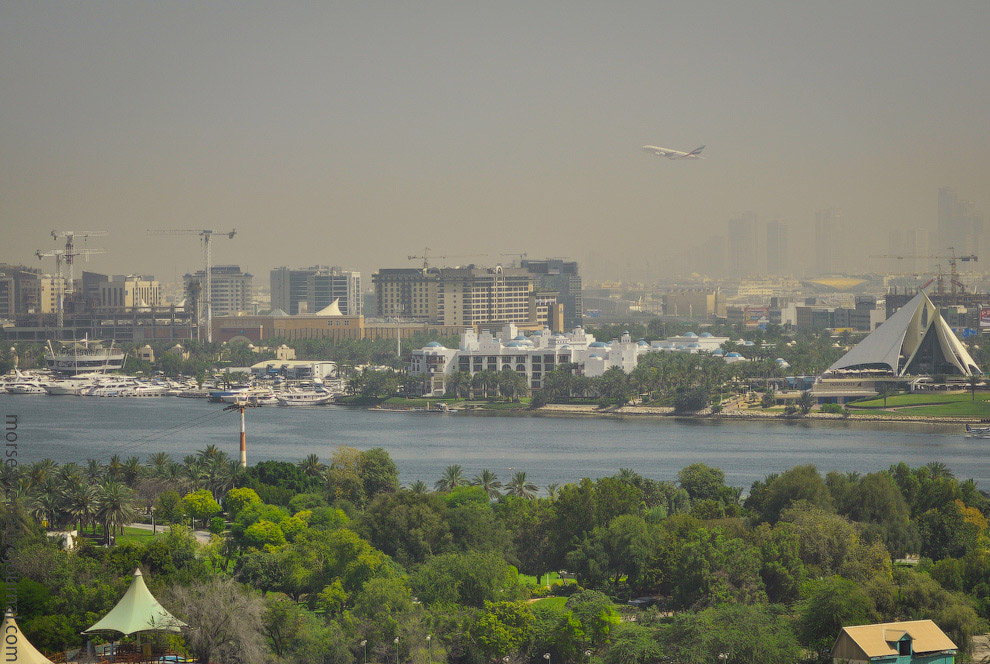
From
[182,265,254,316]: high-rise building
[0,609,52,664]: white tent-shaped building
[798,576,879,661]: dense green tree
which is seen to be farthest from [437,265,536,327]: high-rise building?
[0,609,52,664]: white tent-shaped building

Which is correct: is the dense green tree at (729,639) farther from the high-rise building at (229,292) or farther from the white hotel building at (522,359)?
the high-rise building at (229,292)

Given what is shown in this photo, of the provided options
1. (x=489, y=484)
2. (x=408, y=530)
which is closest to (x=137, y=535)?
(x=408, y=530)

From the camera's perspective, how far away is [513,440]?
90.8 feet

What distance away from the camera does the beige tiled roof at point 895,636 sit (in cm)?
1024

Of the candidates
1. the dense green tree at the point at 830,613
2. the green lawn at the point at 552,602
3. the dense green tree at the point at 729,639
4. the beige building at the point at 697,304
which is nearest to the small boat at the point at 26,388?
the green lawn at the point at 552,602

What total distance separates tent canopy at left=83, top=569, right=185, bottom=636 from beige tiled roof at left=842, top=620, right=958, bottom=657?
5.07 meters

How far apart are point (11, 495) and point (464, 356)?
25525 mm

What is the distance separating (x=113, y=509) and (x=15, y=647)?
5.57m

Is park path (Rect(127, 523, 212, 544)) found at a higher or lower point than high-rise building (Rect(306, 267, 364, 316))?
lower

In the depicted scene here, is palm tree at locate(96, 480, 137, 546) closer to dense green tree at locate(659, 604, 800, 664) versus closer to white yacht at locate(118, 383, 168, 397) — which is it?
dense green tree at locate(659, 604, 800, 664)

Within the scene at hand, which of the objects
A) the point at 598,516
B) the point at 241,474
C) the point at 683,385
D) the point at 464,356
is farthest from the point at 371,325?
the point at 598,516

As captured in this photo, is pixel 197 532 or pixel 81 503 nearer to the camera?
pixel 81 503

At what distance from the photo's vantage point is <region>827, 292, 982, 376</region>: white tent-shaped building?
36844mm

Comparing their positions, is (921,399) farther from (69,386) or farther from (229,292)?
(229,292)
